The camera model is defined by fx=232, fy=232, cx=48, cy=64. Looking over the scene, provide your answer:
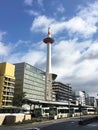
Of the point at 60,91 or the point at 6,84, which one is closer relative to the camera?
the point at 6,84

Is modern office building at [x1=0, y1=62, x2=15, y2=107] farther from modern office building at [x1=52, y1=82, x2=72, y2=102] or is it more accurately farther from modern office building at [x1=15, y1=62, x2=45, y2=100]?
modern office building at [x1=52, y1=82, x2=72, y2=102]

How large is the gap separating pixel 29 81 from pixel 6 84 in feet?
70.8

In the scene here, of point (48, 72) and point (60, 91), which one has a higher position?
point (48, 72)

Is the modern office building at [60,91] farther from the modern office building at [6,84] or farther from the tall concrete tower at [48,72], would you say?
the modern office building at [6,84]

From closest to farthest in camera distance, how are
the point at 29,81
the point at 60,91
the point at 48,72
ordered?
the point at 29,81 → the point at 48,72 → the point at 60,91

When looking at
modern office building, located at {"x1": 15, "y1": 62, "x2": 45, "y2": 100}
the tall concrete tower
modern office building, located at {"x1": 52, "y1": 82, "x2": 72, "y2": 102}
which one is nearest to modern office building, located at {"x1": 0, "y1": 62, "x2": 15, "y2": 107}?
modern office building, located at {"x1": 15, "y1": 62, "x2": 45, "y2": 100}

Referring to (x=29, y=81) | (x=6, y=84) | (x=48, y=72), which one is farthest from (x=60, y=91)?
(x=6, y=84)

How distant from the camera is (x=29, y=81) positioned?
128000 mm

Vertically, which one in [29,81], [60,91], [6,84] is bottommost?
[6,84]

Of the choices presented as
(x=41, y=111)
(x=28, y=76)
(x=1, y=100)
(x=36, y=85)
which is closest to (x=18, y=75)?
(x=28, y=76)

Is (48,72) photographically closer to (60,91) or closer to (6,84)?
(60,91)

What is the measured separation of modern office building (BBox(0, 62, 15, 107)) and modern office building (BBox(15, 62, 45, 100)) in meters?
9.71

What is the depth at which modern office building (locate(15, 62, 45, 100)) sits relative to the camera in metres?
122

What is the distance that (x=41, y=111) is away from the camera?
317 feet
